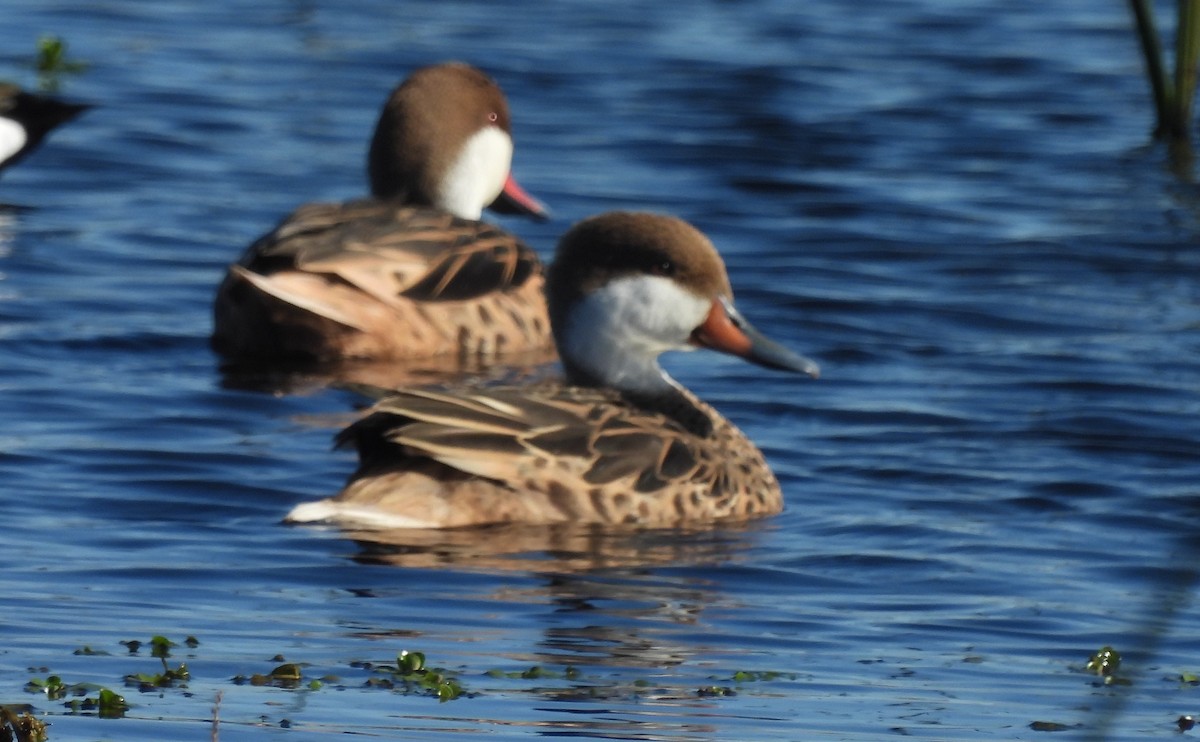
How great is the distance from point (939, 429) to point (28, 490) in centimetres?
334

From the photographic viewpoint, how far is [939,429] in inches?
364

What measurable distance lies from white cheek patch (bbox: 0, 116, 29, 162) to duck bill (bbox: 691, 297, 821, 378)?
7.15 metres

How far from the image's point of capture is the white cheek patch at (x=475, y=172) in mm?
11406

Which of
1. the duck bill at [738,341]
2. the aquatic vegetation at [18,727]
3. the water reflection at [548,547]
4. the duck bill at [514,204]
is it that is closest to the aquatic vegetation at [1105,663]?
the water reflection at [548,547]

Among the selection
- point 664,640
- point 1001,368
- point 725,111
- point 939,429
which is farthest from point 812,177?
point 664,640

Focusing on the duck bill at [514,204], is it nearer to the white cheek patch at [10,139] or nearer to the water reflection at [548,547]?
the white cheek patch at [10,139]

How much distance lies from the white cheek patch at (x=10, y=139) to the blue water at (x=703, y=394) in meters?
0.24

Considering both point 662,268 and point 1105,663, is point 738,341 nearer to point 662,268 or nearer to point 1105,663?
point 662,268

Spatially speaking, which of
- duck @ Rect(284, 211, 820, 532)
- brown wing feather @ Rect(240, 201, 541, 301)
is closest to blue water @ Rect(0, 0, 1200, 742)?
duck @ Rect(284, 211, 820, 532)

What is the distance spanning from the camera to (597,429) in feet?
24.8

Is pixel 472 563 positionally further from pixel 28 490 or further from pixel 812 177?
pixel 812 177

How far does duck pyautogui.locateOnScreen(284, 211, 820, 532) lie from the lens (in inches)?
285

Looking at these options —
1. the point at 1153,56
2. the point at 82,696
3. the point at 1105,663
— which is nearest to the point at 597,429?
the point at 1105,663

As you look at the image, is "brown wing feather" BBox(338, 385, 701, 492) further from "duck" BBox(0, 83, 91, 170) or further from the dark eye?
"duck" BBox(0, 83, 91, 170)
